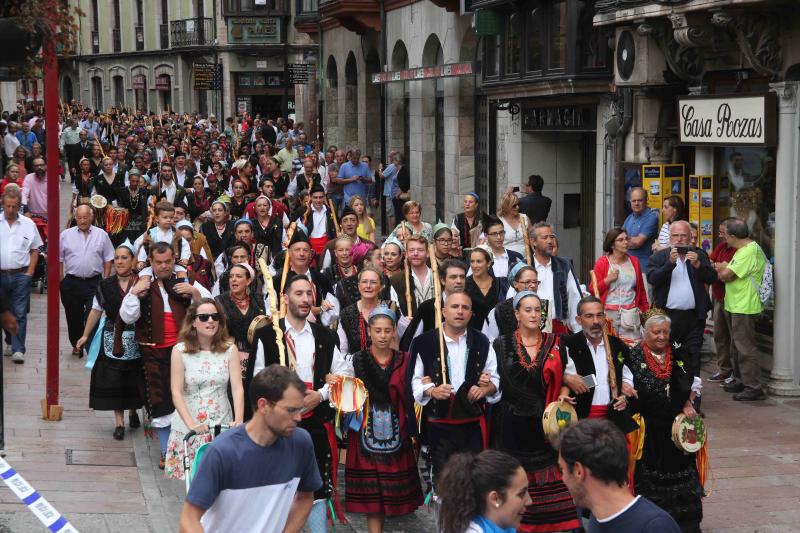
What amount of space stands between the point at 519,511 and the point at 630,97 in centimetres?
1092

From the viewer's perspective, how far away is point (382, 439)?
27.5ft

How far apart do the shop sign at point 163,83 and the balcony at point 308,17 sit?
2350 cm

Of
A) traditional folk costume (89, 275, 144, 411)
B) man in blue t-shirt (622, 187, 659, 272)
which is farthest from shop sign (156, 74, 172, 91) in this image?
traditional folk costume (89, 275, 144, 411)

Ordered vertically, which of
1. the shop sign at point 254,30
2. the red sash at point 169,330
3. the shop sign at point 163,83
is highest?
the shop sign at point 254,30

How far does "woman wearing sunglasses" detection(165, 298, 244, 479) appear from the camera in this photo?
805cm

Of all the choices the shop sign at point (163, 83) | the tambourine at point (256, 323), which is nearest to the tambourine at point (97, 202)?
the tambourine at point (256, 323)

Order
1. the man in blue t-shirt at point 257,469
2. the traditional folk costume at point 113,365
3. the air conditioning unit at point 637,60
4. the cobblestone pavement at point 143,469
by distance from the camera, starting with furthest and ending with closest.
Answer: the air conditioning unit at point 637,60 → the traditional folk costume at point 113,365 → the cobblestone pavement at point 143,469 → the man in blue t-shirt at point 257,469

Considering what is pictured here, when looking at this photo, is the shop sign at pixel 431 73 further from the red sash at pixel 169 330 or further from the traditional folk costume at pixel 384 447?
the traditional folk costume at pixel 384 447

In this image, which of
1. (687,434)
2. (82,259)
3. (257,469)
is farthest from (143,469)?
(257,469)

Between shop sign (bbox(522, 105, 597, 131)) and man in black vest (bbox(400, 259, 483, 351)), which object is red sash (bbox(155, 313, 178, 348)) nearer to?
man in black vest (bbox(400, 259, 483, 351))

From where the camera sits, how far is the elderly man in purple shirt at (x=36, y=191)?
1795cm

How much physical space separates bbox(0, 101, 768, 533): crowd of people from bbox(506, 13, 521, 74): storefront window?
5516mm

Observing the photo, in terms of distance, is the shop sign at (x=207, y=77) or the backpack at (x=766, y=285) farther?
the shop sign at (x=207, y=77)

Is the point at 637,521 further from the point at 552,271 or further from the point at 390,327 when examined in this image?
the point at 552,271
